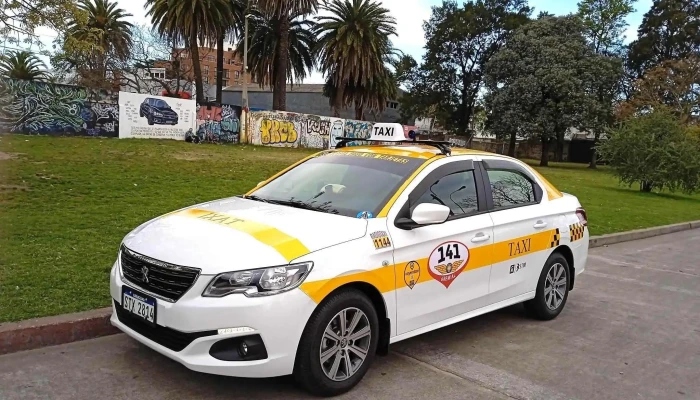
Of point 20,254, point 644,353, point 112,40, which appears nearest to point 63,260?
point 20,254

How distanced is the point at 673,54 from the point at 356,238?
5622 centimetres

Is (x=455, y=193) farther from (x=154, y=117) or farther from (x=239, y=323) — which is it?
(x=154, y=117)

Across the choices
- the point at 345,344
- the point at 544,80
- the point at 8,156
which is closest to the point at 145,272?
the point at 345,344

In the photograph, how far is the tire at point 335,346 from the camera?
352cm

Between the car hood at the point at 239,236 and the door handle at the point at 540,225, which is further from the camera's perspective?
the door handle at the point at 540,225

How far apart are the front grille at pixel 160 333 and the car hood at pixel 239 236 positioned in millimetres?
405

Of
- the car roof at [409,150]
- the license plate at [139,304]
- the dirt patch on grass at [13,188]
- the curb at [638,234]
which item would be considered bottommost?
the curb at [638,234]

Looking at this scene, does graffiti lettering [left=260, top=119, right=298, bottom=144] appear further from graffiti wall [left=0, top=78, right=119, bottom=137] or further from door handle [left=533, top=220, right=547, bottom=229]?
door handle [left=533, top=220, right=547, bottom=229]

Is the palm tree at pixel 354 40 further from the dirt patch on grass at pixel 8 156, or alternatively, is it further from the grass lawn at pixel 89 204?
the dirt patch on grass at pixel 8 156

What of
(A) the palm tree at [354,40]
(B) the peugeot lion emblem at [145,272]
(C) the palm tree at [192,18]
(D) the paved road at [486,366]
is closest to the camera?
(B) the peugeot lion emblem at [145,272]

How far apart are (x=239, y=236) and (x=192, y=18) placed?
3099 centimetres

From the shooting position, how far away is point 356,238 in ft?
12.5

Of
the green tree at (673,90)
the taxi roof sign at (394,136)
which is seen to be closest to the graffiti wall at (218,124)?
the taxi roof sign at (394,136)

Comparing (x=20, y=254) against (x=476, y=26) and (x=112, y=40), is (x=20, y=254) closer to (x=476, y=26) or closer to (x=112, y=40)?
(x=112, y=40)
